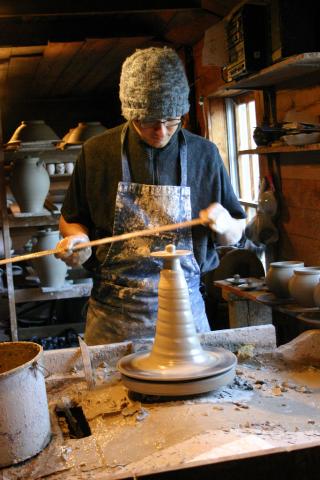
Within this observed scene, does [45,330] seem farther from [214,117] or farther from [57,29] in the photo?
[57,29]

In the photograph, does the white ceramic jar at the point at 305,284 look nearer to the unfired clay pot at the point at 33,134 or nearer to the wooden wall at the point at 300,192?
the wooden wall at the point at 300,192

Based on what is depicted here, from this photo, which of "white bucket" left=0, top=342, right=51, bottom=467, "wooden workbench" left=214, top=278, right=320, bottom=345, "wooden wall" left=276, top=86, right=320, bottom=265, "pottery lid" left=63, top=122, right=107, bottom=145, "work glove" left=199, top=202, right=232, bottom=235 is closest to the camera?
"white bucket" left=0, top=342, right=51, bottom=467

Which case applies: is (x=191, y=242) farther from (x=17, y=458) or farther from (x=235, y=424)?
(x=17, y=458)

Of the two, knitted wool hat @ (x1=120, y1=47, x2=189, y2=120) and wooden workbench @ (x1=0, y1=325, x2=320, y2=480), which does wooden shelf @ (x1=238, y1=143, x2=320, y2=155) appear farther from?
wooden workbench @ (x1=0, y1=325, x2=320, y2=480)

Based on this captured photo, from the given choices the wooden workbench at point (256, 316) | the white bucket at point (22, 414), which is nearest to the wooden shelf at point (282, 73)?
the wooden workbench at point (256, 316)

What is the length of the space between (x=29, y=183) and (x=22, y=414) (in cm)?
382

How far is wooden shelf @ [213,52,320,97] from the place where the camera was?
314cm

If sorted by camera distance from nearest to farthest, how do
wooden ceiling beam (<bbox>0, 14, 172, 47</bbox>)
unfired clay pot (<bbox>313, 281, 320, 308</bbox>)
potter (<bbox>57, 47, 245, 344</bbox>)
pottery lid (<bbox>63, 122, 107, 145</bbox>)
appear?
potter (<bbox>57, 47, 245, 344</bbox>)
unfired clay pot (<bbox>313, 281, 320, 308</bbox>)
wooden ceiling beam (<bbox>0, 14, 172, 47</bbox>)
pottery lid (<bbox>63, 122, 107, 145</bbox>)

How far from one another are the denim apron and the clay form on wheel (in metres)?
0.40

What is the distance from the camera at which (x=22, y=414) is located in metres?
1.61

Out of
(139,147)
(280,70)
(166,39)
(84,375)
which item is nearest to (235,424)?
(84,375)

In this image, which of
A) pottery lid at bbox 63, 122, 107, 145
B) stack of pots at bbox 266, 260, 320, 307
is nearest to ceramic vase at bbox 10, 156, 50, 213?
pottery lid at bbox 63, 122, 107, 145

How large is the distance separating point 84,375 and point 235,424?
61 centimetres

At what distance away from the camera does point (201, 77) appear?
5336mm
